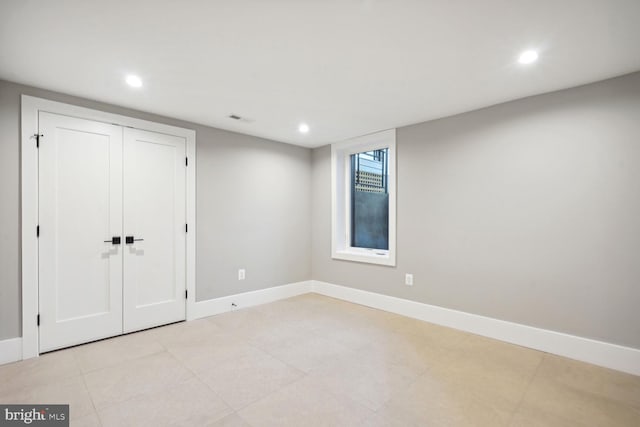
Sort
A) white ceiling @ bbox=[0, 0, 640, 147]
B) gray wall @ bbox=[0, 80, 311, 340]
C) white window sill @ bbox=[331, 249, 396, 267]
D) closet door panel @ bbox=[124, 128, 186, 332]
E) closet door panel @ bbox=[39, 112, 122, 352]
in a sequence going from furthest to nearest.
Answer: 1. white window sill @ bbox=[331, 249, 396, 267]
2. closet door panel @ bbox=[124, 128, 186, 332]
3. closet door panel @ bbox=[39, 112, 122, 352]
4. gray wall @ bbox=[0, 80, 311, 340]
5. white ceiling @ bbox=[0, 0, 640, 147]

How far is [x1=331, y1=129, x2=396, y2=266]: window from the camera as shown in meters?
4.23

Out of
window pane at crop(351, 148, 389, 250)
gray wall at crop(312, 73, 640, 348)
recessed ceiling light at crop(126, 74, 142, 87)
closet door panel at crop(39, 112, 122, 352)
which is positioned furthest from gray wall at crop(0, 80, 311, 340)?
gray wall at crop(312, 73, 640, 348)

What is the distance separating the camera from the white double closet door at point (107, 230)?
2738 millimetres

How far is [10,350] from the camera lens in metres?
2.52

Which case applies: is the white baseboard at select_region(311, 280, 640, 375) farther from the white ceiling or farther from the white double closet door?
the white double closet door

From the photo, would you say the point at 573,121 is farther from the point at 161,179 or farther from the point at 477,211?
the point at 161,179

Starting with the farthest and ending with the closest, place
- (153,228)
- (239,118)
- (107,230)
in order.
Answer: (239,118)
(153,228)
(107,230)

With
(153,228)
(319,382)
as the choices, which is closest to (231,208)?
(153,228)

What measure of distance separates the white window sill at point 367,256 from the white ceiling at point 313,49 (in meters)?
1.94

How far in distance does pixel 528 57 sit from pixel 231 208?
3400 mm

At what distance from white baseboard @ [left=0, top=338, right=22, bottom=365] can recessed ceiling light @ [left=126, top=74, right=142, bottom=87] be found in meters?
2.37

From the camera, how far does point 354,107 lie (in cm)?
317

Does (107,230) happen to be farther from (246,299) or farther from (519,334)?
(519,334)

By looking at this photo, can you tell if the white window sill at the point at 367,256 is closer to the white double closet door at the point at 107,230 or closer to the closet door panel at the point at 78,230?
the white double closet door at the point at 107,230
